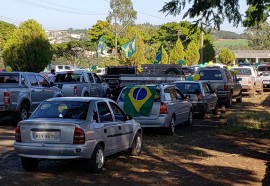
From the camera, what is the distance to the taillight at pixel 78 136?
8.60 metres

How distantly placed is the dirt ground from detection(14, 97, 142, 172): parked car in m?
0.37

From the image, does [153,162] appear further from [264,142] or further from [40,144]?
[264,142]

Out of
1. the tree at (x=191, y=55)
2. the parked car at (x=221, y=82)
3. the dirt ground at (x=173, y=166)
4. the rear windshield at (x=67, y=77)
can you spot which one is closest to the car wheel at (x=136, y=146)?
the dirt ground at (x=173, y=166)

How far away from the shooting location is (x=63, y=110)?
936 centimetres

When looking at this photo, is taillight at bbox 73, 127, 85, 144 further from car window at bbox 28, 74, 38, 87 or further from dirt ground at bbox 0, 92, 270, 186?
car window at bbox 28, 74, 38, 87

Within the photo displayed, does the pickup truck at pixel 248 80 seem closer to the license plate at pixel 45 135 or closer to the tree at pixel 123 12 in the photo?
the license plate at pixel 45 135

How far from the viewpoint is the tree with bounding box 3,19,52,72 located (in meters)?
32.4

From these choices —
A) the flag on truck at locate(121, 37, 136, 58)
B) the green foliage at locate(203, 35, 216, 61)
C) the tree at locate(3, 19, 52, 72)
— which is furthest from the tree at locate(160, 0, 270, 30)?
the green foliage at locate(203, 35, 216, 61)

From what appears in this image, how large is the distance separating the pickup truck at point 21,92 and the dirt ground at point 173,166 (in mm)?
4581

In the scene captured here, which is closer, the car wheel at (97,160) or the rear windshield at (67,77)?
the car wheel at (97,160)

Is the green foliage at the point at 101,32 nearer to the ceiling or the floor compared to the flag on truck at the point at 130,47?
nearer to the ceiling

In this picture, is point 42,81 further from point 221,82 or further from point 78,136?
point 78,136

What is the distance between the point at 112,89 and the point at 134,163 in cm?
1773

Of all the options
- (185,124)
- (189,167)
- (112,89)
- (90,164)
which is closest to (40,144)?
(90,164)
